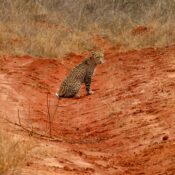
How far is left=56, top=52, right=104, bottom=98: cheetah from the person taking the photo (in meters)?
13.0

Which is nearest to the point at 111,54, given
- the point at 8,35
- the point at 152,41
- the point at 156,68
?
the point at 152,41

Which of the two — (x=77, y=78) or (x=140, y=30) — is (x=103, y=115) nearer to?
(x=77, y=78)

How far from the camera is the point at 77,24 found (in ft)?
80.8

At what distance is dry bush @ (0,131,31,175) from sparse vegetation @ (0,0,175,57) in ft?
39.0

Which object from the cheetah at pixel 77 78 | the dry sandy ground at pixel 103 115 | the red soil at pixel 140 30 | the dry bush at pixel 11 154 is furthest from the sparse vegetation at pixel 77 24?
the dry bush at pixel 11 154

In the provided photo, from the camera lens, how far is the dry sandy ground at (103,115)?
25.3ft

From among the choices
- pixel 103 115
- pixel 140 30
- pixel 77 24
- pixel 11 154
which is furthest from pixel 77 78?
pixel 77 24

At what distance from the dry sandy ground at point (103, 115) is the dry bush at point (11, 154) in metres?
0.21

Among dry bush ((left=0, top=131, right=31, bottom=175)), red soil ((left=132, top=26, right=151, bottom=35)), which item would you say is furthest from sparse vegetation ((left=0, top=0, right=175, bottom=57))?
dry bush ((left=0, top=131, right=31, bottom=175))

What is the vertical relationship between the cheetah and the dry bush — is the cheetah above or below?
below

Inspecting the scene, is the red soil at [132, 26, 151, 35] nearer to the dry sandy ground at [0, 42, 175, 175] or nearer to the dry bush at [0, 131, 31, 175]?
the dry sandy ground at [0, 42, 175, 175]

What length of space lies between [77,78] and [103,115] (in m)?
2.29

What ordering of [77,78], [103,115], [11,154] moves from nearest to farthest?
[11,154] < [103,115] < [77,78]

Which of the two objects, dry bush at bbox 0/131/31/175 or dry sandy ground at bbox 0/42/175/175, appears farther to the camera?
dry sandy ground at bbox 0/42/175/175
